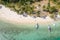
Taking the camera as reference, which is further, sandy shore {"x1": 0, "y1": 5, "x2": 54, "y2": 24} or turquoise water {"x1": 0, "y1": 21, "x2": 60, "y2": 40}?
sandy shore {"x1": 0, "y1": 5, "x2": 54, "y2": 24}

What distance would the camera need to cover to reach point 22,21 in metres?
11.5

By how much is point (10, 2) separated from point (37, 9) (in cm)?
131

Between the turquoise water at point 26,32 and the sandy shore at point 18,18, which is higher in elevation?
the sandy shore at point 18,18

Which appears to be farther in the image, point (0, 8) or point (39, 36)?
point (0, 8)

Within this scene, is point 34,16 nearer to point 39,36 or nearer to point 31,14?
point 31,14

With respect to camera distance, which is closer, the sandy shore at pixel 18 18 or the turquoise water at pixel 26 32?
the turquoise water at pixel 26 32

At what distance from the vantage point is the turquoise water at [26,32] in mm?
10414

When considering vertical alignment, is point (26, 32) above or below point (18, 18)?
below

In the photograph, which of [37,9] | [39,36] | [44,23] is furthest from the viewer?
[37,9]

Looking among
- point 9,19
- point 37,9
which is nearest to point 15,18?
point 9,19

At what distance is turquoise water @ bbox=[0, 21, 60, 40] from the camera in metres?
10.4

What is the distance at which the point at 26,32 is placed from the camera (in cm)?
1077

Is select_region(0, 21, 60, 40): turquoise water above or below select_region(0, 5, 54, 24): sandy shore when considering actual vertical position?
below

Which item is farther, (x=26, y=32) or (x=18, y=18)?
(x=18, y=18)
